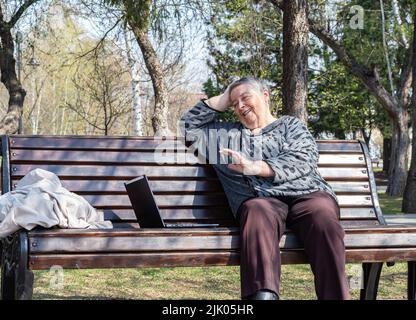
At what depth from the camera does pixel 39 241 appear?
118 inches

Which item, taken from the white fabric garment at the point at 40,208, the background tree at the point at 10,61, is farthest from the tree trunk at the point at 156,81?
the white fabric garment at the point at 40,208

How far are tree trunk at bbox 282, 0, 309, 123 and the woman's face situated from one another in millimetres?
3259

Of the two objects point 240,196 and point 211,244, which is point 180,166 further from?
point 211,244

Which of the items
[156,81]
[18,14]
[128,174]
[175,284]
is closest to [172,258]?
[128,174]

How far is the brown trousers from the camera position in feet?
10.1

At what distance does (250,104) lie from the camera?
385 centimetres

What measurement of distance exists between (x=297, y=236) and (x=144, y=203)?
2.64ft

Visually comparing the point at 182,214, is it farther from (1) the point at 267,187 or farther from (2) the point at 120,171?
(1) the point at 267,187

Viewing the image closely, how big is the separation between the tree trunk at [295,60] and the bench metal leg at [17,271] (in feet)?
14.2

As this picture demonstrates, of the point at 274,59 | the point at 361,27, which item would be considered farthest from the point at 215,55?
the point at 361,27

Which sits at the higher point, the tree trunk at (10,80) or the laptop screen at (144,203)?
the tree trunk at (10,80)

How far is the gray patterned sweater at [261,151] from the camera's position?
11.6 ft

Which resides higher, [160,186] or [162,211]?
[160,186]

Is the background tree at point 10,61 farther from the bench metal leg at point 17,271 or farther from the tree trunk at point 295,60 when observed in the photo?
the bench metal leg at point 17,271
